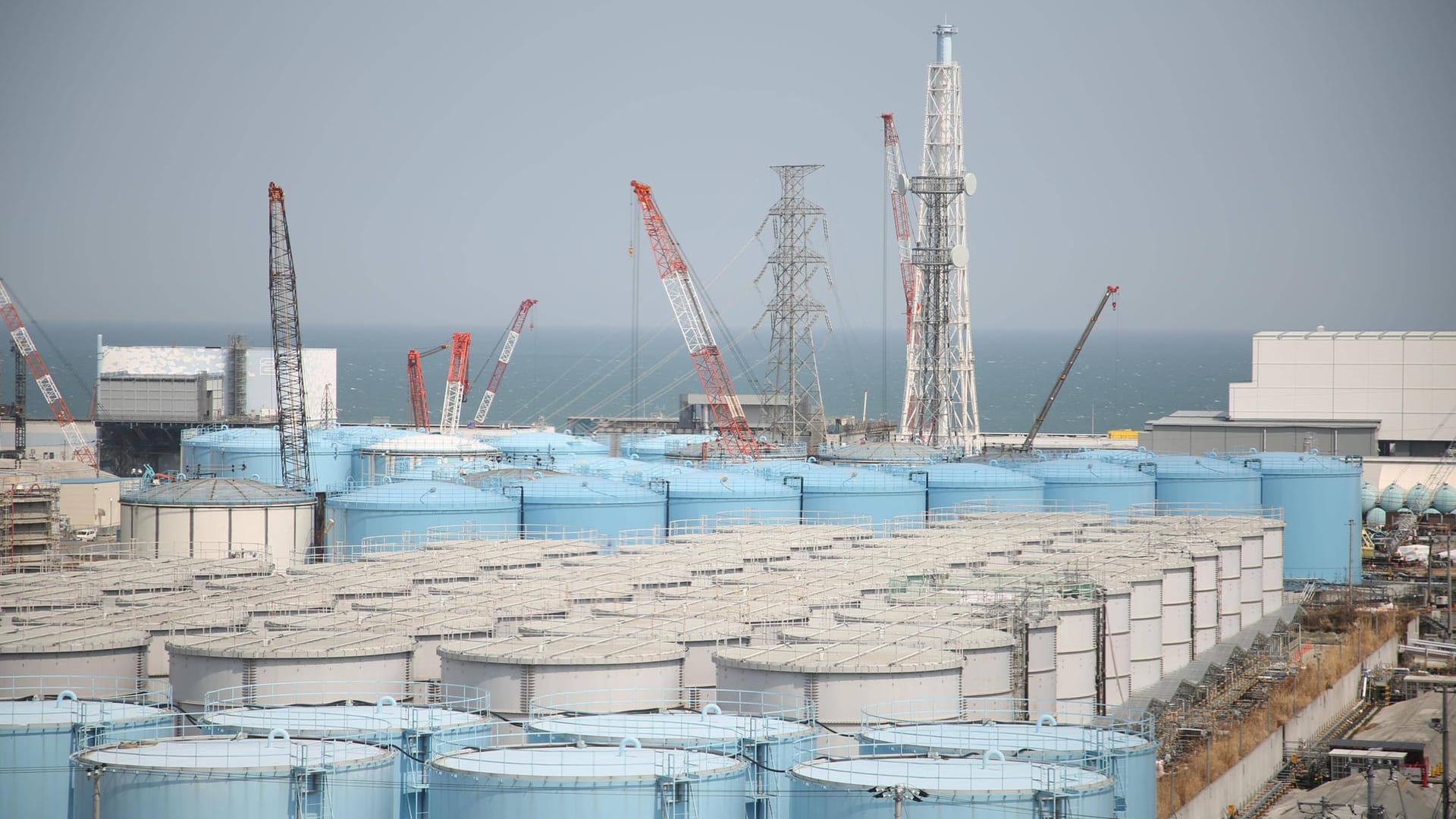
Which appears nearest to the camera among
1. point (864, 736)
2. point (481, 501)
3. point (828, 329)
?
Answer: point (864, 736)

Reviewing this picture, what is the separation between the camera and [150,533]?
45000 mm

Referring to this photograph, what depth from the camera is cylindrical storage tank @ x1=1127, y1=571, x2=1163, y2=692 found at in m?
35.6

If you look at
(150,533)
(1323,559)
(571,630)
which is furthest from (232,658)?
(1323,559)

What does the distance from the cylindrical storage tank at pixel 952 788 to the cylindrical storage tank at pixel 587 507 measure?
94.1 feet

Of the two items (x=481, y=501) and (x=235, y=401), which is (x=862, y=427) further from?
(x=481, y=501)

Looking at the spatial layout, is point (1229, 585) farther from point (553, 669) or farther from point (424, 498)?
point (553, 669)

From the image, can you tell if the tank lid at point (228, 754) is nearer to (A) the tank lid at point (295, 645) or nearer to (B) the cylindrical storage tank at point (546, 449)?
(A) the tank lid at point (295, 645)

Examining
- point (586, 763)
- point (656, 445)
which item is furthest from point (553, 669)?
point (656, 445)

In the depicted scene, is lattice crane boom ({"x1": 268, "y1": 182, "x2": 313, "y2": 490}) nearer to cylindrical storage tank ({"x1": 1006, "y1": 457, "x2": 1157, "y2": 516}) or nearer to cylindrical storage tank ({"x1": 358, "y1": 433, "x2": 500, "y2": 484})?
cylindrical storage tank ({"x1": 358, "y1": 433, "x2": 500, "y2": 484})

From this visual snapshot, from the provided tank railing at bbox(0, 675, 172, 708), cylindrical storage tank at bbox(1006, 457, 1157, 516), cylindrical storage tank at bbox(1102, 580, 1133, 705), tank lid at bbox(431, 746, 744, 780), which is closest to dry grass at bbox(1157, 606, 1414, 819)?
cylindrical storage tank at bbox(1102, 580, 1133, 705)

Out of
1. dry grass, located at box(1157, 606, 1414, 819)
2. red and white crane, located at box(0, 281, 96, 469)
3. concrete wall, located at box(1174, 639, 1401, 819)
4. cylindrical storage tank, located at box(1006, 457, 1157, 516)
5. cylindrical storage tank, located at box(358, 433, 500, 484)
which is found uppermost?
red and white crane, located at box(0, 281, 96, 469)

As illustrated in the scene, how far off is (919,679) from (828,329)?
59.9m

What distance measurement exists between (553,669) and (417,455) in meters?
38.2

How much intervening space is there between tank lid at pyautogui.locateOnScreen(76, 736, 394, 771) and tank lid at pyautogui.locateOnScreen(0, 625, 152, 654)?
18.3 feet
